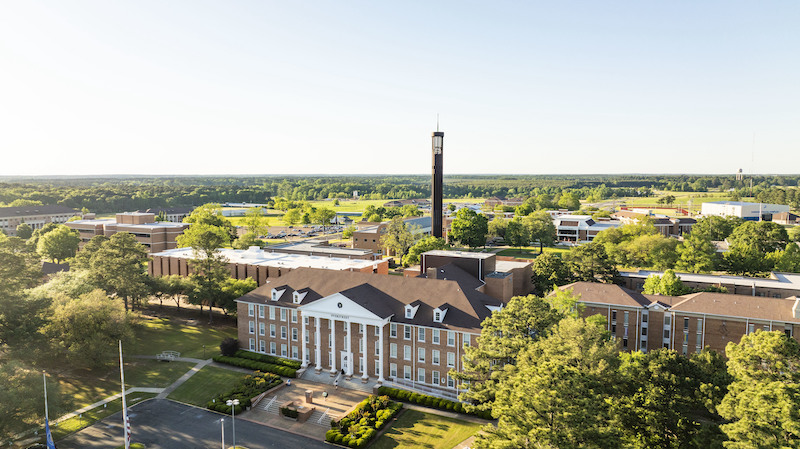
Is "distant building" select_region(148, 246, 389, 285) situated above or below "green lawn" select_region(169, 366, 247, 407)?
above

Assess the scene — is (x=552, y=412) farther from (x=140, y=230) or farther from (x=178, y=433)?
(x=140, y=230)

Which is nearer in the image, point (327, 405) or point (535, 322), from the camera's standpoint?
point (535, 322)

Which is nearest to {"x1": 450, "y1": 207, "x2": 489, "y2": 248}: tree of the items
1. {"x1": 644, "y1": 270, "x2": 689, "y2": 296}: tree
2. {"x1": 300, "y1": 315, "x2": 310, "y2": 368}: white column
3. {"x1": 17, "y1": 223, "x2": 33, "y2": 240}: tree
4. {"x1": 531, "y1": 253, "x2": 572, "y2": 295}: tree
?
{"x1": 531, "y1": 253, "x2": 572, "y2": 295}: tree

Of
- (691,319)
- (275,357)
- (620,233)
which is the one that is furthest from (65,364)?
(620,233)

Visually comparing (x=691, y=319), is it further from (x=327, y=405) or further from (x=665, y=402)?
(x=327, y=405)

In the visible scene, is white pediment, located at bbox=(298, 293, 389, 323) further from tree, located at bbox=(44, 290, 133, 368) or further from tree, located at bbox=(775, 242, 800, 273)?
tree, located at bbox=(775, 242, 800, 273)

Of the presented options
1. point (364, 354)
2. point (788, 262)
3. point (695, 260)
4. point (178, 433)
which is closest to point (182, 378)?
point (178, 433)
